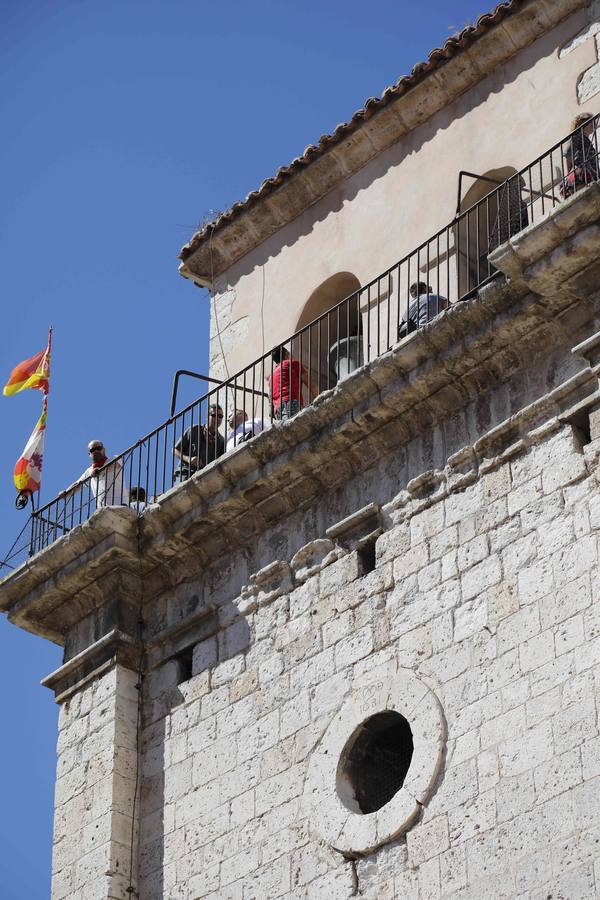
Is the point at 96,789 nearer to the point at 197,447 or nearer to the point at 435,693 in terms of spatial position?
the point at 197,447

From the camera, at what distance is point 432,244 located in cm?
1730

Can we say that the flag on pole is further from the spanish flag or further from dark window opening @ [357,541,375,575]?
dark window opening @ [357,541,375,575]

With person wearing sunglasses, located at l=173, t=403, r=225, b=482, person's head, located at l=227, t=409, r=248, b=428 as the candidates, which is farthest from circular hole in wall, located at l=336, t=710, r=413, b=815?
person's head, located at l=227, t=409, r=248, b=428

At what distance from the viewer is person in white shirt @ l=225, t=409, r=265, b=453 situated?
661 inches

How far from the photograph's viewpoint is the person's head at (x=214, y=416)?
56.6 ft

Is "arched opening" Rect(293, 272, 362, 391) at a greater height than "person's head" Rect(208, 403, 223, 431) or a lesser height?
greater

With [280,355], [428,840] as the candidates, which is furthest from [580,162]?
[428,840]

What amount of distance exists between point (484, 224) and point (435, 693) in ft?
13.7

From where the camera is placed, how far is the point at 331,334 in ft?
59.4

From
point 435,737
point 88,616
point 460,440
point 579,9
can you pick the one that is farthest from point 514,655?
point 579,9

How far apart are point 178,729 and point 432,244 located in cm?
388

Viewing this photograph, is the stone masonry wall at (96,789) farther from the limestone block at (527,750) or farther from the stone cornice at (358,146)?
the stone cornice at (358,146)

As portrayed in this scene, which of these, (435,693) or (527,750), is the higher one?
(435,693)

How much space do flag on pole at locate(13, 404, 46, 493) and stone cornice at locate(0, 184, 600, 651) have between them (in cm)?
97
